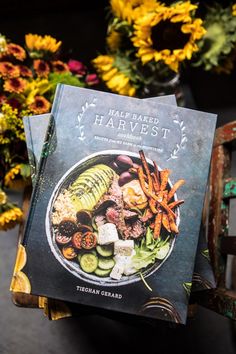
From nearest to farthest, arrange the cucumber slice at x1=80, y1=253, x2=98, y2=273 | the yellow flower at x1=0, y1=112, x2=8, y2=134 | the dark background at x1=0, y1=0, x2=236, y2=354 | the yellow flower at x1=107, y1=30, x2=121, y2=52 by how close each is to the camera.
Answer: the cucumber slice at x1=80, y1=253, x2=98, y2=273
the yellow flower at x1=0, y1=112, x2=8, y2=134
the yellow flower at x1=107, y1=30, x2=121, y2=52
the dark background at x1=0, y1=0, x2=236, y2=354

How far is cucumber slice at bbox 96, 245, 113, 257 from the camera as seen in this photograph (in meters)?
0.76

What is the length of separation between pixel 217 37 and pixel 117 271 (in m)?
0.68

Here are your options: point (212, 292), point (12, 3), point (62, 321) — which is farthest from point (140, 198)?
point (12, 3)

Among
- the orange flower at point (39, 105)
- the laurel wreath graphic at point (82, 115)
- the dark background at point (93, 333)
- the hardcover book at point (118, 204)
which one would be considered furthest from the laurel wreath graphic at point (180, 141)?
the dark background at point (93, 333)

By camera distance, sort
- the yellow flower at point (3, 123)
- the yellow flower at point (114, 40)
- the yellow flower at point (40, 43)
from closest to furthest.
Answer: the yellow flower at point (3, 123) < the yellow flower at point (40, 43) < the yellow flower at point (114, 40)

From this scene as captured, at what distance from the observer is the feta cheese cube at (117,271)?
76cm

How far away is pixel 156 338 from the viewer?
128cm

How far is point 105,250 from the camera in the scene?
0.77 metres

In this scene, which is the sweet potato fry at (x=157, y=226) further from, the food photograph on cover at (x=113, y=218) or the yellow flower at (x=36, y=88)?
the yellow flower at (x=36, y=88)

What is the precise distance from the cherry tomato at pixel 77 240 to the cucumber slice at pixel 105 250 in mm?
29

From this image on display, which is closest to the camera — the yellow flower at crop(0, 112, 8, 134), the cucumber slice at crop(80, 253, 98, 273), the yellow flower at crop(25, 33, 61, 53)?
the cucumber slice at crop(80, 253, 98, 273)

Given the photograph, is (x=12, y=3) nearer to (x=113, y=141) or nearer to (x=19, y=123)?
(x=19, y=123)

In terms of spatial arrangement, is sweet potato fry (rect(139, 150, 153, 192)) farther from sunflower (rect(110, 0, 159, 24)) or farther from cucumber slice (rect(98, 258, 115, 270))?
sunflower (rect(110, 0, 159, 24))

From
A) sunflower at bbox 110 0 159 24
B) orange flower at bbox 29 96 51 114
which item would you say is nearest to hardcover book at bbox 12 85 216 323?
orange flower at bbox 29 96 51 114
